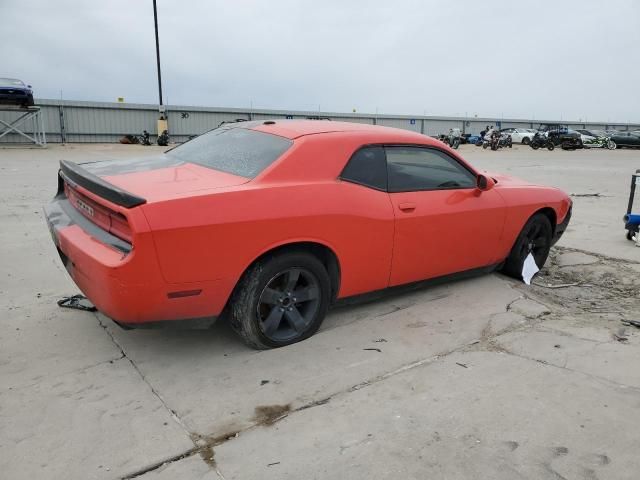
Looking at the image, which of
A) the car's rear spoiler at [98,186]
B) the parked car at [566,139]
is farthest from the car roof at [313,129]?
the parked car at [566,139]

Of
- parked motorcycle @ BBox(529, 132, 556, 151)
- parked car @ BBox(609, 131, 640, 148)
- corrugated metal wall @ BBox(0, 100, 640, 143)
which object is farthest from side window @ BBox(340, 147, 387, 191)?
parked car @ BBox(609, 131, 640, 148)

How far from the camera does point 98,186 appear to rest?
3047mm

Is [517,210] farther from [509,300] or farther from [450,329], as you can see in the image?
[450,329]

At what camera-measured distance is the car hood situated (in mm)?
3031

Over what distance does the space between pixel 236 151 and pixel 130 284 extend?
138cm

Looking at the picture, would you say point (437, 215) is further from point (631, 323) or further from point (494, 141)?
point (494, 141)

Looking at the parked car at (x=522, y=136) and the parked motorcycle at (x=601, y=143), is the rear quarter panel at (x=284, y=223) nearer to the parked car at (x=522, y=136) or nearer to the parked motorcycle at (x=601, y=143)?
the parked car at (x=522, y=136)

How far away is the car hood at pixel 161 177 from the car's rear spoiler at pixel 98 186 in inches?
2.7

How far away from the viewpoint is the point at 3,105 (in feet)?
62.4

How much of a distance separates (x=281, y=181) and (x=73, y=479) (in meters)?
1.94

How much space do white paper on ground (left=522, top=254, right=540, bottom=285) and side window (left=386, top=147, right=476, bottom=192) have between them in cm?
116

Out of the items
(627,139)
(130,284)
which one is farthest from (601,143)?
(130,284)

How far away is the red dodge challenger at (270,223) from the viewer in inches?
113

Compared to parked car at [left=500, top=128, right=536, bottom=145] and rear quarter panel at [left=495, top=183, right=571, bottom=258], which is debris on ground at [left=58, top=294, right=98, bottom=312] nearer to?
rear quarter panel at [left=495, top=183, right=571, bottom=258]
